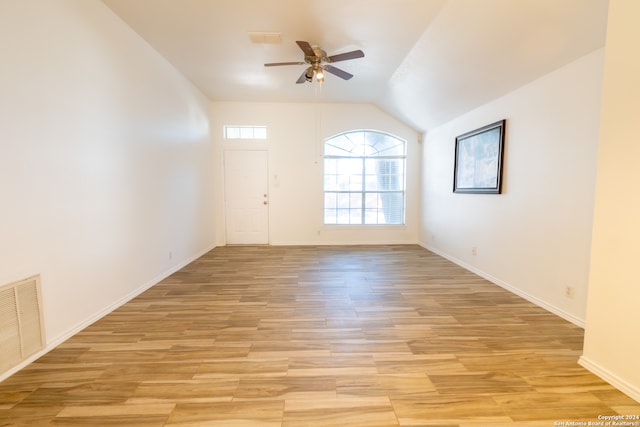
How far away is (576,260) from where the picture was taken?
93.3 inches

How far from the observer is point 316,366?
1.77 m

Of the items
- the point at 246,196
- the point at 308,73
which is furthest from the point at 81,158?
the point at 246,196

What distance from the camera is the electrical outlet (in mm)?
2388

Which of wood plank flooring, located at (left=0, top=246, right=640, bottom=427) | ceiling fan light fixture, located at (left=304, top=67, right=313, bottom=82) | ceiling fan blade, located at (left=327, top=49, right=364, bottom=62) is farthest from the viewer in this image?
ceiling fan light fixture, located at (left=304, top=67, right=313, bottom=82)

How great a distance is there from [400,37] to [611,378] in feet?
11.7

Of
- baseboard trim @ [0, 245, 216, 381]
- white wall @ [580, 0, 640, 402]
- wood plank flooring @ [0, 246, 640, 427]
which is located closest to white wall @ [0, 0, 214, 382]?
baseboard trim @ [0, 245, 216, 381]

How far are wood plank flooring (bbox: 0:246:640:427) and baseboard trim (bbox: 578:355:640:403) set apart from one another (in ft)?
0.14

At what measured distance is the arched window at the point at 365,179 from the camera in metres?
5.80

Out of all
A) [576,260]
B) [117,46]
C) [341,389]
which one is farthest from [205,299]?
[576,260]

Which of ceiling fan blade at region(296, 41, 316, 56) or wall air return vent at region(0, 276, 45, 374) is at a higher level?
ceiling fan blade at region(296, 41, 316, 56)

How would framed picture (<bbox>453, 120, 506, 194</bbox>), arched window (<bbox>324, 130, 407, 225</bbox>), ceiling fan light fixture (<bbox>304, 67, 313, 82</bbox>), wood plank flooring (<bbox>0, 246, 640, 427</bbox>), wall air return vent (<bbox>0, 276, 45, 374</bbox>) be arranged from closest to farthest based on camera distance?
wood plank flooring (<bbox>0, 246, 640, 427</bbox>) < wall air return vent (<bbox>0, 276, 45, 374</bbox>) < ceiling fan light fixture (<bbox>304, 67, 313, 82</bbox>) < framed picture (<bbox>453, 120, 506, 194</bbox>) < arched window (<bbox>324, 130, 407, 225</bbox>)

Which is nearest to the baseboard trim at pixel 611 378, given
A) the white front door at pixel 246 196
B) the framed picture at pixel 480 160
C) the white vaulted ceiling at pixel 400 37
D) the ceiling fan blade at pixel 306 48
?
the framed picture at pixel 480 160

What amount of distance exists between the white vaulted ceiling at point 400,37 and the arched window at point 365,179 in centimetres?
165

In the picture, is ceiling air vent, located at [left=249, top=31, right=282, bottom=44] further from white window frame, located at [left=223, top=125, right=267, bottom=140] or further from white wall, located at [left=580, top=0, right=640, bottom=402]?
white wall, located at [left=580, top=0, right=640, bottom=402]
